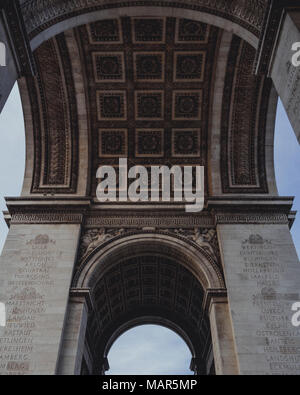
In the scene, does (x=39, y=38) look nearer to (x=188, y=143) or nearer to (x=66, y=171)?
(x=66, y=171)

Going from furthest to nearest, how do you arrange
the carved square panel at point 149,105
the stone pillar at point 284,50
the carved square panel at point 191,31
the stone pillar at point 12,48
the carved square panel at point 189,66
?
the carved square panel at point 149,105, the carved square panel at point 189,66, the carved square panel at point 191,31, the stone pillar at point 12,48, the stone pillar at point 284,50

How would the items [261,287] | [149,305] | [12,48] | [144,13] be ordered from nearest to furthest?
[12,48], [144,13], [261,287], [149,305]

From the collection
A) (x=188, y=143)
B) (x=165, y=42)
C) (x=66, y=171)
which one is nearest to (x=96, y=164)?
(x=66, y=171)

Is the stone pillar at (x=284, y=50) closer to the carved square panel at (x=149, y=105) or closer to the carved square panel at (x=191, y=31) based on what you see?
the carved square panel at (x=191, y=31)

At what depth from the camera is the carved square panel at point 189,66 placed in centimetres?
1256

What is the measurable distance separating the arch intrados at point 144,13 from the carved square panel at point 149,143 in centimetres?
546

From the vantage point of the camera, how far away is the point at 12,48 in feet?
20.1

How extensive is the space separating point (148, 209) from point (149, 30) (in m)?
6.18

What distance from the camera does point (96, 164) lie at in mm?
13883

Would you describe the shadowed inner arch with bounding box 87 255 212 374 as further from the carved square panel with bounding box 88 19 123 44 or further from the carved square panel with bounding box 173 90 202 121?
the carved square panel with bounding box 88 19 123 44

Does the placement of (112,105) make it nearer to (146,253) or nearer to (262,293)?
(146,253)

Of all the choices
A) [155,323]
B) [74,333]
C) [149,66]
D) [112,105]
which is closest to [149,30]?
[149,66]

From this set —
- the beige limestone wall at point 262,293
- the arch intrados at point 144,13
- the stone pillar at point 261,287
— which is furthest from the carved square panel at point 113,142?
the arch intrados at point 144,13

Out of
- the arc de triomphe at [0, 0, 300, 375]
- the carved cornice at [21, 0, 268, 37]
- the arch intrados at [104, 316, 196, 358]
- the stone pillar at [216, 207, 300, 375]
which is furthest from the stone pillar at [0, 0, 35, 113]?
the arch intrados at [104, 316, 196, 358]
